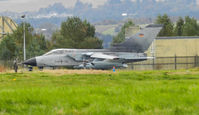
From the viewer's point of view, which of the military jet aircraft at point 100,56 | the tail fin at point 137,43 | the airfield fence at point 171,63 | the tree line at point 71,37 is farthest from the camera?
the tree line at point 71,37

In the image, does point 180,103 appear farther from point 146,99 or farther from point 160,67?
point 160,67

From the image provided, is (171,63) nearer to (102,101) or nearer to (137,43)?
(137,43)

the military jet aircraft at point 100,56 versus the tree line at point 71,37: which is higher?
the tree line at point 71,37

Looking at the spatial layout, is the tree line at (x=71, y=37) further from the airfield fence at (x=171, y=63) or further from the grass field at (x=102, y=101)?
the grass field at (x=102, y=101)

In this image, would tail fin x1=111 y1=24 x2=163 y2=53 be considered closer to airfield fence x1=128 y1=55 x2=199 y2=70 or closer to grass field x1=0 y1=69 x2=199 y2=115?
airfield fence x1=128 y1=55 x2=199 y2=70

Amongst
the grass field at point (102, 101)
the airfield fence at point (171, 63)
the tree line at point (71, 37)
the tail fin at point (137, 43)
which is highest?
the tree line at point (71, 37)

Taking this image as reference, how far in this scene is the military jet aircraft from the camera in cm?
4022

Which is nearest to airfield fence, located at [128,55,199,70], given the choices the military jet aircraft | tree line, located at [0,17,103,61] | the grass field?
the military jet aircraft

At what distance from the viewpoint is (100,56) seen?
39531mm

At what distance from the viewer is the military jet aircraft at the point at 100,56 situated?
4022cm

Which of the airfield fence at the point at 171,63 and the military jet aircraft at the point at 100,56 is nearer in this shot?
the military jet aircraft at the point at 100,56

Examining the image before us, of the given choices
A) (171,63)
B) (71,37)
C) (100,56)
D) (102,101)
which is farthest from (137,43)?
(71,37)

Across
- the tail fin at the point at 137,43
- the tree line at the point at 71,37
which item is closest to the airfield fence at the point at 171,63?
the tail fin at the point at 137,43

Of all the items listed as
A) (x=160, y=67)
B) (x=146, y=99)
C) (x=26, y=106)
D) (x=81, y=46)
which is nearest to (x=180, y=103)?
(x=146, y=99)
